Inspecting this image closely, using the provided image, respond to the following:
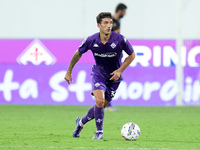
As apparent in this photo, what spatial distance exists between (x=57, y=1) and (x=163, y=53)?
3.74 meters

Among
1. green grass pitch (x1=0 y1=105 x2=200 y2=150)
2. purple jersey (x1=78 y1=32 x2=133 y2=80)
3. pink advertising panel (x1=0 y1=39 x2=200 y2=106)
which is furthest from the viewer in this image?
pink advertising panel (x1=0 y1=39 x2=200 y2=106)

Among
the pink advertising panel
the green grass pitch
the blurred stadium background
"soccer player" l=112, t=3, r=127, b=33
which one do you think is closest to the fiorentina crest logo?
the blurred stadium background

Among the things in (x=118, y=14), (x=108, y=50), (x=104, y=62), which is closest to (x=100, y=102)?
(x=104, y=62)

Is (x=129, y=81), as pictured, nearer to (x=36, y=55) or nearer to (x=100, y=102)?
(x=36, y=55)

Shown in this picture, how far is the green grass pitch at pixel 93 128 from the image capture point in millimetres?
7836

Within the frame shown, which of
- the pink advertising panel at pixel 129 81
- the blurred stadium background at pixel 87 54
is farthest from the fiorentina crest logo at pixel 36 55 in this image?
the pink advertising panel at pixel 129 81

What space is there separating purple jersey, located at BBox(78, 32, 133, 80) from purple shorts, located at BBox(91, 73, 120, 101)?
7 cm

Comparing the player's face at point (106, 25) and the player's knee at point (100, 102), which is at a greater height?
the player's face at point (106, 25)

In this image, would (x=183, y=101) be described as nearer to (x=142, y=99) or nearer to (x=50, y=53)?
(x=142, y=99)

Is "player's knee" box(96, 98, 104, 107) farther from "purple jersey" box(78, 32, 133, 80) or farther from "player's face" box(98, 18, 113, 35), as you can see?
"player's face" box(98, 18, 113, 35)

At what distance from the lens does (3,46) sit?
17484 millimetres

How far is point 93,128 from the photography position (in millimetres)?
10516

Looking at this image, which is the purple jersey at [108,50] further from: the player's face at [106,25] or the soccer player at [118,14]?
the soccer player at [118,14]

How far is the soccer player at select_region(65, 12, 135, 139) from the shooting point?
28.0 feet
